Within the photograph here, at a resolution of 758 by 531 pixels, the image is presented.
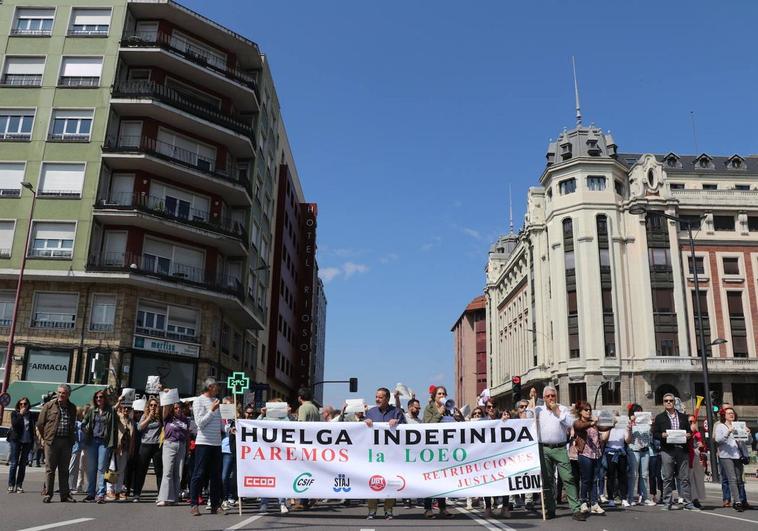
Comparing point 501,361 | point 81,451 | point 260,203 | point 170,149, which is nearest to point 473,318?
point 501,361

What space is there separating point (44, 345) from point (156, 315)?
16.1 ft

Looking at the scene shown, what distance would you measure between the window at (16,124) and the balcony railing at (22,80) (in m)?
1.38

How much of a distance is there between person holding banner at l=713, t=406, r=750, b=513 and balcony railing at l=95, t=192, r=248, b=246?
2595 cm

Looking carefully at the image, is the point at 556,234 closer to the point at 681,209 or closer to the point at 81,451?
the point at 681,209

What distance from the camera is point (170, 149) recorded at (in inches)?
1305

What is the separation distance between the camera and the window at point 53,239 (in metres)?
29.3

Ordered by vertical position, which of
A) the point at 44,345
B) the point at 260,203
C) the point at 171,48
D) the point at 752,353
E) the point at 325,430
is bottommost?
the point at 325,430

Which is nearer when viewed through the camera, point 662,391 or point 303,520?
A: point 303,520

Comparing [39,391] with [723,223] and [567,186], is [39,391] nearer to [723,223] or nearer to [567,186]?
[567,186]

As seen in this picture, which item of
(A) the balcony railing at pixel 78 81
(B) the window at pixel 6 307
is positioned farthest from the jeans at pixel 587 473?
(A) the balcony railing at pixel 78 81

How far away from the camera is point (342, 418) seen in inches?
506

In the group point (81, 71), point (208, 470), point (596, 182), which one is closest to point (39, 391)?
point (81, 71)

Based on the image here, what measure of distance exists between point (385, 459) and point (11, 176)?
27.7 m

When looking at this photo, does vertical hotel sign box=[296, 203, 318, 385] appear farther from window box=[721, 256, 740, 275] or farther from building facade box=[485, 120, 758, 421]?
window box=[721, 256, 740, 275]
